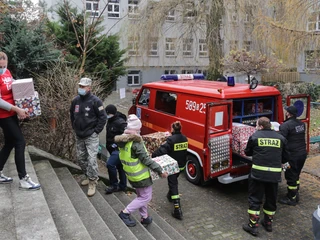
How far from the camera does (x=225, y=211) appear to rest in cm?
566

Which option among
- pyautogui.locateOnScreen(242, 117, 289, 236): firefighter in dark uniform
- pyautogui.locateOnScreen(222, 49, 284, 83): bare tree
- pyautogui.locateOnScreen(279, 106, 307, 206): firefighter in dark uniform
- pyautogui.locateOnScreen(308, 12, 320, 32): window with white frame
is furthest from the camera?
pyautogui.locateOnScreen(222, 49, 284, 83): bare tree

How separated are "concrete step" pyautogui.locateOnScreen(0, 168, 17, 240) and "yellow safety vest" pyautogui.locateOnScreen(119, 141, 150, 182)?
1.49 m

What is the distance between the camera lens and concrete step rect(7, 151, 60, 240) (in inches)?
125

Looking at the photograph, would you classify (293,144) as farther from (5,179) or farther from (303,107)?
(5,179)

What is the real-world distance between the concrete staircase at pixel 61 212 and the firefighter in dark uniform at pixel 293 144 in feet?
8.20

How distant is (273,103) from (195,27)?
9729mm

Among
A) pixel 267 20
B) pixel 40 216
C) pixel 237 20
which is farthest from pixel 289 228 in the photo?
pixel 237 20

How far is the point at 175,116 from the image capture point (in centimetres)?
721

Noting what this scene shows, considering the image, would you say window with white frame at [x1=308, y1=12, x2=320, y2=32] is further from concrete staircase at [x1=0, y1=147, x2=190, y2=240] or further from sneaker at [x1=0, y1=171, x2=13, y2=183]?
sneaker at [x1=0, y1=171, x2=13, y2=183]

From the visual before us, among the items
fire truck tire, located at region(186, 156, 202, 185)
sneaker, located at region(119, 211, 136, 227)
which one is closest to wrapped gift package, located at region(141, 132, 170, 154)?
fire truck tire, located at region(186, 156, 202, 185)

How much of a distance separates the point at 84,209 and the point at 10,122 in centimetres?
151

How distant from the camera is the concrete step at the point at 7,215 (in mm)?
3203

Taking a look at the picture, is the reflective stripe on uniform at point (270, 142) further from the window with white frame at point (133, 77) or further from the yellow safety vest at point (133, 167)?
the window with white frame at point (133, 77)

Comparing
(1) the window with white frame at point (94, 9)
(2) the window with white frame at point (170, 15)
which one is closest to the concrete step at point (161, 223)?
(1) the window with white frame at point (94, 9)
